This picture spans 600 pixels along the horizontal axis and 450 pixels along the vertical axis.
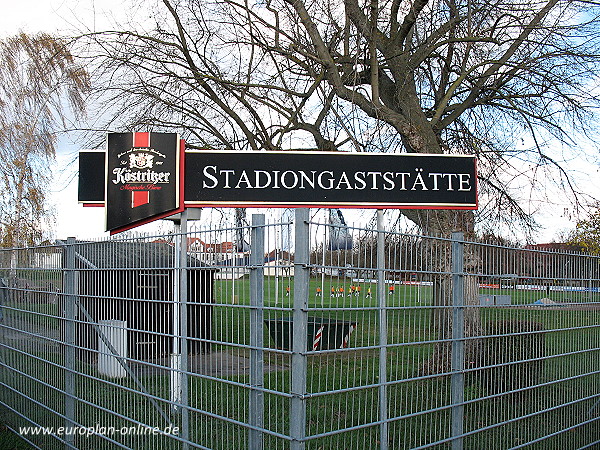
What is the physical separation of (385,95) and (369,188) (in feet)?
19.9

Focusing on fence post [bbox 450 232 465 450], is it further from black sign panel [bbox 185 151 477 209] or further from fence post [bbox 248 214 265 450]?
black sign panel [bbox 185 151 477 209]

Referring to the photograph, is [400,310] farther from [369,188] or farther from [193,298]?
[369,188]

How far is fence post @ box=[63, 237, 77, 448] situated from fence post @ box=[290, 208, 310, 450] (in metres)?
2.82

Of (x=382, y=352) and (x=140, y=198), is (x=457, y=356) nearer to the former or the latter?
(x=382, y=352)

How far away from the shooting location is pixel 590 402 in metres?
6.18

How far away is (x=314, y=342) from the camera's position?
12.9 feet

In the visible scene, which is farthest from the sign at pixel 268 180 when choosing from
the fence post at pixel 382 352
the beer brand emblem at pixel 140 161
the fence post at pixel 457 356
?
the fence post at pixel 382 352

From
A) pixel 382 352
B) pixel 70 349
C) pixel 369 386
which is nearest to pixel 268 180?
pixel 70 349

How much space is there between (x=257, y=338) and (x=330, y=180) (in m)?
2.87

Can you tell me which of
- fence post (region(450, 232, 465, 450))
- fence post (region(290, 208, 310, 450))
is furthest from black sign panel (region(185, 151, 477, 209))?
fence post (region(290, 208, 310, 450))

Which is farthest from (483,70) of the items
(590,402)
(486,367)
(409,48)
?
(486,367)

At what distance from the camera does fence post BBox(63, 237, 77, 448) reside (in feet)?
Result: 19.0

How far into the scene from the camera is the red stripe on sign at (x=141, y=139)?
21.3 ft

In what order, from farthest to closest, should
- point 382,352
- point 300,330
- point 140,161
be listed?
point 140,161 < point 382,352 < point 300,330
